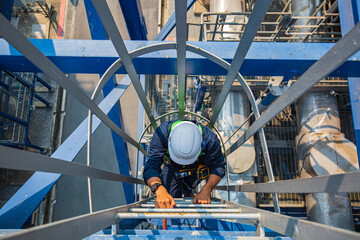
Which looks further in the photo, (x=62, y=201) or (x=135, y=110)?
(x=135, y=110)

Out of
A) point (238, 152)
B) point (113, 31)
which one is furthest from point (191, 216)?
point (238, 152)

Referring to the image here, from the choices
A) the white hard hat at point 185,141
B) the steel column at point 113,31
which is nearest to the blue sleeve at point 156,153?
the white hard hat at point 185,141

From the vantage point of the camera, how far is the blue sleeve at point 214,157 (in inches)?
90.7

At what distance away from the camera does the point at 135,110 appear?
237 inches

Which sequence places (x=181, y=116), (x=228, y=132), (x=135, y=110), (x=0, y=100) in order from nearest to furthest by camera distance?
1. (x=181, y=116)
2. (x=228, y=132)
3. (x=0, y=100)
4. (x=135, y=110)

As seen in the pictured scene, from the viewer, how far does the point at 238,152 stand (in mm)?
4062

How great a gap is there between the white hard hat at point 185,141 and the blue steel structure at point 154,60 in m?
0.58

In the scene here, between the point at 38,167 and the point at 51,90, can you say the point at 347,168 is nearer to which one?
the point at 38,167

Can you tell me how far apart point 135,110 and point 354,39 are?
559 centimetres

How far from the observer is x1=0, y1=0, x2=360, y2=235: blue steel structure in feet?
6.91

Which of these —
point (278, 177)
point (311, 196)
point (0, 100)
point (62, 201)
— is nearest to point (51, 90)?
point (0, 100)

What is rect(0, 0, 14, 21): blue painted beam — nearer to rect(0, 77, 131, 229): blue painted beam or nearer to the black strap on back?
rect(0, 77, 131, 229): blue painted beam

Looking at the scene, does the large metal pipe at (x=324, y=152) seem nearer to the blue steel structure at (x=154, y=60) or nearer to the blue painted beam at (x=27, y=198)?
the blue steel structure at (x=154, y=60)

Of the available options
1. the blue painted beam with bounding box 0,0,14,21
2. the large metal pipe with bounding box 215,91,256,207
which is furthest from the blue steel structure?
the large metal pipe with bounding box 215,91,256,207
